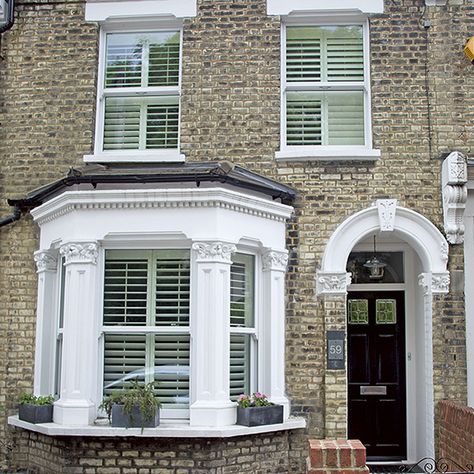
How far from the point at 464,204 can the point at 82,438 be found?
489cm

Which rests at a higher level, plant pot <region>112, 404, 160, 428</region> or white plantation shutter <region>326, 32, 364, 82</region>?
white plantation shutter <region>326, 32, 364, 82</region>

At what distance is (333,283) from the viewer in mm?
8133

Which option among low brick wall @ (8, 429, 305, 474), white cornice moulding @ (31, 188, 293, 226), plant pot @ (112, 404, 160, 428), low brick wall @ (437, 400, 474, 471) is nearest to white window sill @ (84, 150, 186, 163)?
white cornice moulding @ (31, 188, 293, 226)

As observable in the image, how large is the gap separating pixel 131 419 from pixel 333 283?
2.73 m

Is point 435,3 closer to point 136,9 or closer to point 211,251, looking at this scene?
point 136,9

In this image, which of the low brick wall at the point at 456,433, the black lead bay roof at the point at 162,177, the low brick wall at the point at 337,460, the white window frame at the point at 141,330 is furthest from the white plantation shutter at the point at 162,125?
the low brick wall at the point at 337,460

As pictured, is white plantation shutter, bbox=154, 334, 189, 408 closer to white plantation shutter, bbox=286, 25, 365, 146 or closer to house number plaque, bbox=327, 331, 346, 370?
house number plaque, bbox=327, 331, 346, 370

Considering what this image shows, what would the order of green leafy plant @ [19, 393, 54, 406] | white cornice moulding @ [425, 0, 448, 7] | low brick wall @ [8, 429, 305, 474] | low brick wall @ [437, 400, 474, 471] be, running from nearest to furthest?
1. low brick wall @ [437, 400, 474, 471]
2. low brick wall @ [8, 429, 305, 474]
3. green leafy plant @ [19, 393, 54, 406]
4. white cornice moulding @ [425, 0, 448, 7]

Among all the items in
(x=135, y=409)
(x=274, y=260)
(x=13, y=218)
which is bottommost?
(x=135, y=409)

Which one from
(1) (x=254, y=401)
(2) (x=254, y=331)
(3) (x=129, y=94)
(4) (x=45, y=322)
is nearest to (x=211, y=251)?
(2) (x=254, y=331)

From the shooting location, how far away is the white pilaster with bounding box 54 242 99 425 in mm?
7406

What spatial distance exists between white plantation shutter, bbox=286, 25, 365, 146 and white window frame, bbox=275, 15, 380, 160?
0.04 meters

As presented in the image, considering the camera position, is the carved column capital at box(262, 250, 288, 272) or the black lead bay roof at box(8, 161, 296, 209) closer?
the black lead bay roof at box(8, 161, 296, 209)

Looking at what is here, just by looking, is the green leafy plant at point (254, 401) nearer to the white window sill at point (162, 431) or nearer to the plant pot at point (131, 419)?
the white window sill at point (162, 431)
